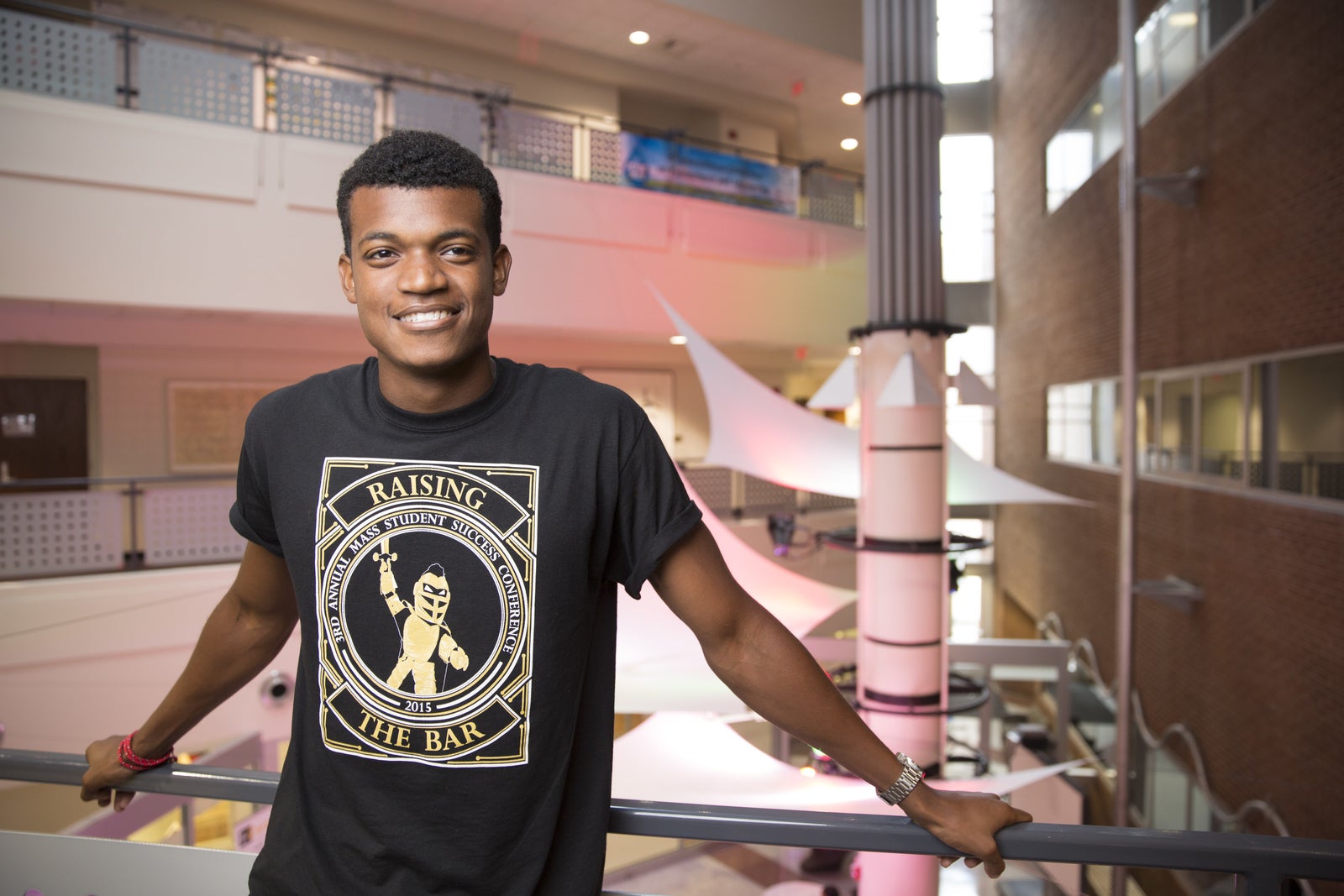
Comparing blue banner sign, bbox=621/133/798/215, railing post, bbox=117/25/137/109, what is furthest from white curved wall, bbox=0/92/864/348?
blue banner sign, bbox=621/133/798/215

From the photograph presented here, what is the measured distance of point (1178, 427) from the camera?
8891mm

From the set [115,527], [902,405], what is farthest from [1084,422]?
[115,527]

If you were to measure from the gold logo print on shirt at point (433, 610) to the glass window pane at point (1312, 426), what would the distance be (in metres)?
6.32

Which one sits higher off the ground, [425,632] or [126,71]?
[126,71]

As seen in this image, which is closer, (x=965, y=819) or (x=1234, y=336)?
(x=965, y=819)

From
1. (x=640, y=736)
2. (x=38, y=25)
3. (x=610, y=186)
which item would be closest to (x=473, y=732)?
(x=640, y=736)

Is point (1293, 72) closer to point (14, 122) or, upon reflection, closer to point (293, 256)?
point (293, 256)

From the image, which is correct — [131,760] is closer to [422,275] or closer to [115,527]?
[422,275]

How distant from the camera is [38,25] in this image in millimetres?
7488

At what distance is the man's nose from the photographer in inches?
47.2

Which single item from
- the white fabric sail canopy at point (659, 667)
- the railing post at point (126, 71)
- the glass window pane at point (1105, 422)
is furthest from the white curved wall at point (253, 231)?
the glass window pane at point (1105, 422)

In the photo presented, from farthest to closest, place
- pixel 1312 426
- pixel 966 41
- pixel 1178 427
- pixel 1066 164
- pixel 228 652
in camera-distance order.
A: 1. pixel 966 41
2. pixel 1066 164
3. pixel 1178 427
4. pixel 1312 426
5. pixel 228 652

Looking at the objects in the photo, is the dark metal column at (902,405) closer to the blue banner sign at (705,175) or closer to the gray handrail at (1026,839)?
the gray handrail at (1026,839)

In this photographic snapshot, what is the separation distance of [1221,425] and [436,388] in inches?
318
